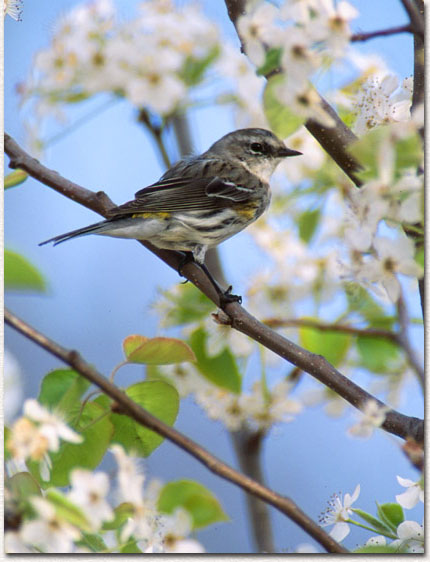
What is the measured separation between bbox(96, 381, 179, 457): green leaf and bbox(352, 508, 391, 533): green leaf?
211 millimetres

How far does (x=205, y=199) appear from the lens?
1453mm

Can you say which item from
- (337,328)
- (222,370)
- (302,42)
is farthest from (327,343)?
(302,42)

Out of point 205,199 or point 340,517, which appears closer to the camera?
point 340,517

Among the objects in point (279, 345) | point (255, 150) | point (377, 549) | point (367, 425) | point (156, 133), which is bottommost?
point (377, 549)

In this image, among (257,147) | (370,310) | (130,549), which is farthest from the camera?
(257,147)

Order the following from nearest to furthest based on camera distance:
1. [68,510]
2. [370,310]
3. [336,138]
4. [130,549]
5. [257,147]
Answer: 1. [68,510]
2. [130,549]
3. [336,138]
4. [370,310]
5. [257,147]

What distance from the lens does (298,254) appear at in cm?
140

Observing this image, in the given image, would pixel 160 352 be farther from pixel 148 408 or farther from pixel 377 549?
pixel 377 549

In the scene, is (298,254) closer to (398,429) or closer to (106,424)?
(398,429)

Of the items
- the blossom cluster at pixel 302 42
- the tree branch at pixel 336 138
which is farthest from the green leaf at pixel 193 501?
the tree branch at pixel 336 138

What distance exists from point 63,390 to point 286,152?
932 mm

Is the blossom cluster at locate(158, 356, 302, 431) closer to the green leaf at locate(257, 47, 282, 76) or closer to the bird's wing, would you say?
the bird's wing

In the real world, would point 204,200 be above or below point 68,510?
above

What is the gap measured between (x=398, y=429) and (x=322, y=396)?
53cm
